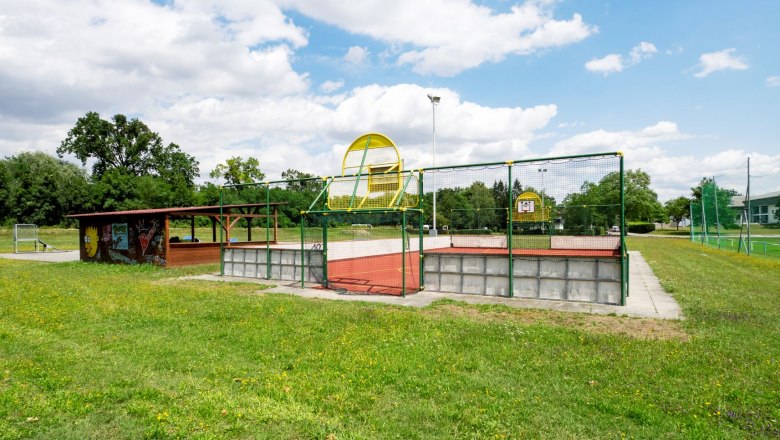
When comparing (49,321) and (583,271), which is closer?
(49,321)

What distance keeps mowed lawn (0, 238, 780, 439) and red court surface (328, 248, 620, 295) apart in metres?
2.77

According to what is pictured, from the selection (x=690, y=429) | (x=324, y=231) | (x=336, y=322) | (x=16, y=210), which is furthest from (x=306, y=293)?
(x=16, y=210)

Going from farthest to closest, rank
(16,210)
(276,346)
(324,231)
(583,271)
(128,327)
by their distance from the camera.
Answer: (16,210) < (324,231) < (583,271) < (128,327) < (276,346)

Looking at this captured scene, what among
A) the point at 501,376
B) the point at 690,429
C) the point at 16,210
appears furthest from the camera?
the point at 16,210

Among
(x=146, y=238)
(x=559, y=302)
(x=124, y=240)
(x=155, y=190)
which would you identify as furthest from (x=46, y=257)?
(x=155, y=190)

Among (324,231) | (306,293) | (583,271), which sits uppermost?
(324,231)

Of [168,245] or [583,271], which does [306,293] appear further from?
[168,245]

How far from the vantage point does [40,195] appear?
54.9 metres

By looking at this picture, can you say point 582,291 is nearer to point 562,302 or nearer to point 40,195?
point 562,302

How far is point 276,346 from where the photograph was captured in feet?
20.9

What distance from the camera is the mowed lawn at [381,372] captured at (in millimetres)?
3975

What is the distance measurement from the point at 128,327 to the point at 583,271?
351 inches

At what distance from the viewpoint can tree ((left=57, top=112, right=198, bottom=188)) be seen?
70312 millimetres

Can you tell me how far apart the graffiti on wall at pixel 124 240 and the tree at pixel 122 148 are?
165 ft
